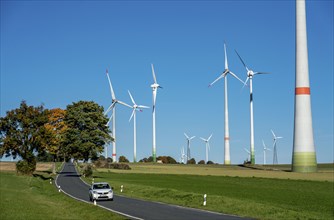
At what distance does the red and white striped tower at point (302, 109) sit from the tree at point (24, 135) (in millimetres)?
44450

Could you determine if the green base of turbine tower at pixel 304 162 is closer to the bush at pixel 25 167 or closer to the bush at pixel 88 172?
the bush at pixel 88 172

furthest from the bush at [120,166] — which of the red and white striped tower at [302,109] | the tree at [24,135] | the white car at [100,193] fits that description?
the white car at [100,193]

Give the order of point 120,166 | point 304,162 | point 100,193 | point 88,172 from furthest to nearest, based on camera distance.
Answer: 1. point 120,166
2. point 304,162
3. point 88,172
4. point 100,193

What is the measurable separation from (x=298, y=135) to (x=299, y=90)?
7668 millimetres

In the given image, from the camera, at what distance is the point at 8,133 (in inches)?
3915

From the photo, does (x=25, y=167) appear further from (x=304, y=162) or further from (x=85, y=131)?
(x=304, y=162)

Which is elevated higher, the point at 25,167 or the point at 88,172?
the point at 25,167

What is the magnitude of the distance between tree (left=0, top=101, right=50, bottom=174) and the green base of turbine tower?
44.6m

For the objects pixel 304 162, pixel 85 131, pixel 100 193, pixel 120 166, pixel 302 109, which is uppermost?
pixel 302 109

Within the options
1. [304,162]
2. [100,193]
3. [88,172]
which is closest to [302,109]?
[304,162]

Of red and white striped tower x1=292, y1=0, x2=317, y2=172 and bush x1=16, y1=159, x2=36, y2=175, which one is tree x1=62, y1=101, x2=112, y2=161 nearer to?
bush x1=16, y1=159, x2=36, y2=175

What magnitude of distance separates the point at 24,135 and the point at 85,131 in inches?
529

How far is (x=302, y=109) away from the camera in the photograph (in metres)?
92.9

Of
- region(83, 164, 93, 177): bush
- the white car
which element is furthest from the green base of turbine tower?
the white car
